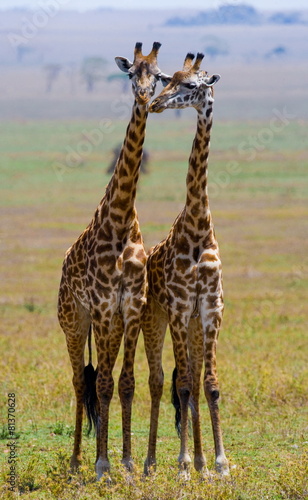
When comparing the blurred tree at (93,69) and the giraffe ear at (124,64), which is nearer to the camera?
the giraffe ear at (124,64)

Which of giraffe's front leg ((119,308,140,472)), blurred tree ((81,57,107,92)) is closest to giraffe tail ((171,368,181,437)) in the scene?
giraffe's front leg ((119,308,140,472))

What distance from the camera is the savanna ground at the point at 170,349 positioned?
6.98m

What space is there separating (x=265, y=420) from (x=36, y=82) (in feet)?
368

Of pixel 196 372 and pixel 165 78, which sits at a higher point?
pixel 165 78

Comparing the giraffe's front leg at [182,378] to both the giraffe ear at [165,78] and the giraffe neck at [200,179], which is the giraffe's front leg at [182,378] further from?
the giraffe ear at [165,78]

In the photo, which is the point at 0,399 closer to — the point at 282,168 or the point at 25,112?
the point at 282,168

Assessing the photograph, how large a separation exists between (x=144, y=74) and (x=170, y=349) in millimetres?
6790

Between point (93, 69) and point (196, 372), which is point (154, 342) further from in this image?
point (93, 69)

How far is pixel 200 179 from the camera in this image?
732 cm

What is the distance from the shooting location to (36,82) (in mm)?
117875

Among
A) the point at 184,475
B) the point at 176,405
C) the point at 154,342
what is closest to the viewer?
the point at 184,475

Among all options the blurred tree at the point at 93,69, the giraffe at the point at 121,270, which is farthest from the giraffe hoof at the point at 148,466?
the blurred tree at the point at 93,69

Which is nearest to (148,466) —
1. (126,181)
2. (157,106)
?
(126,181)

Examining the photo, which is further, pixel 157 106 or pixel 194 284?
pixel 194 284
